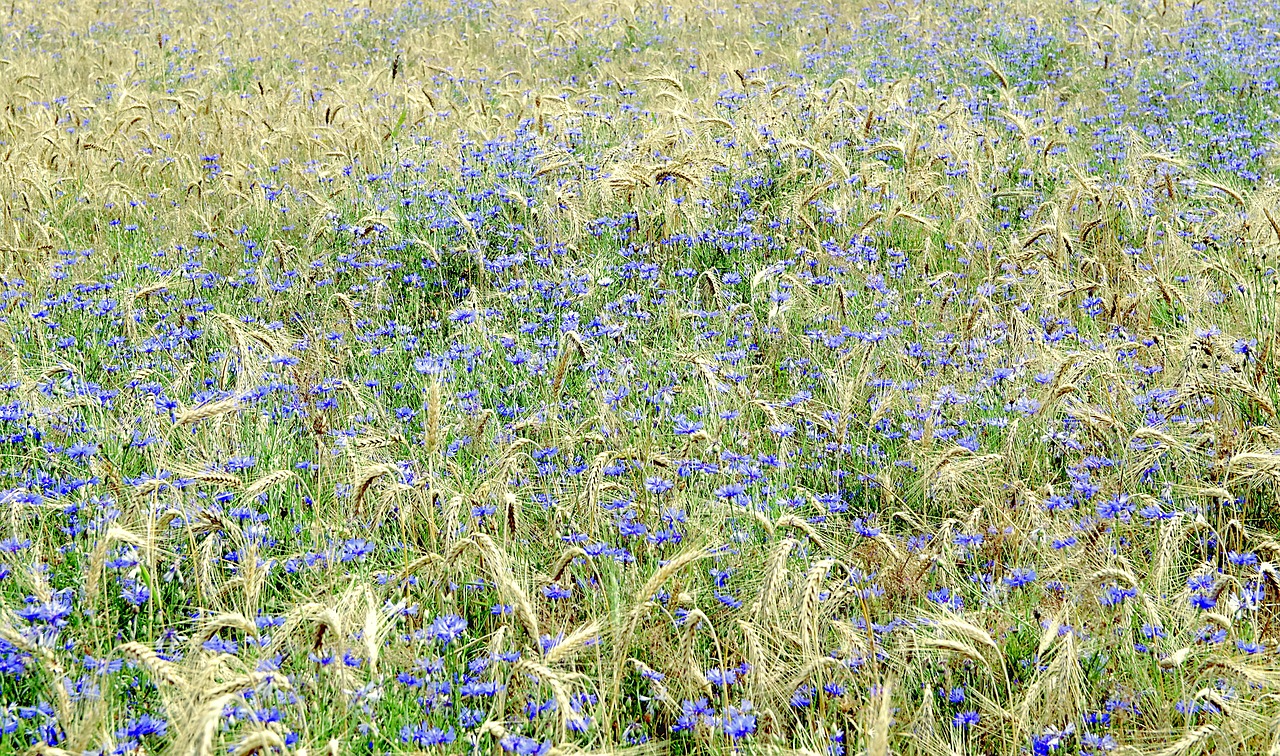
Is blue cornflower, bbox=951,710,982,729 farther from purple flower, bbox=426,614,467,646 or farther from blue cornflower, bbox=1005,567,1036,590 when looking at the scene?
purple flower, bbox=426,614,467,646

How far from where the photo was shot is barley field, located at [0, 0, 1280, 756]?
7.91ft

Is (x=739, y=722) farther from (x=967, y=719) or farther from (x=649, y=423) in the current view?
(x=649, y=423)

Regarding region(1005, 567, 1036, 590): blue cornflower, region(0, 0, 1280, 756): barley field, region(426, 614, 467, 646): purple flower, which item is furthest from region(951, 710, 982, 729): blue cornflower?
region(426, 614, 467, 646): purple flower

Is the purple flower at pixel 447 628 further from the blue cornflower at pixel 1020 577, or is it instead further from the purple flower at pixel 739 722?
the blue cornflower at pixel 1020 577

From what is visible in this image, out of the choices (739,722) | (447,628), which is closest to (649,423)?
(447,628)

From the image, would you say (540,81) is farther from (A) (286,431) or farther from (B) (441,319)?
(A) (286,431)

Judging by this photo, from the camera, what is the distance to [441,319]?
4.78 m

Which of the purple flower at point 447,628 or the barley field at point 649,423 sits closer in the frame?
the barley field at point 649,423

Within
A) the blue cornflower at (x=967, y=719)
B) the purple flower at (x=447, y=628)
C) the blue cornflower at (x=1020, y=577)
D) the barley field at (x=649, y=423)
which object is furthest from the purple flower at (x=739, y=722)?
the blue cornflower at (x=1020, y=577)

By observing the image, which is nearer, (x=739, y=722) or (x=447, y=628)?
(x=739, y=722)

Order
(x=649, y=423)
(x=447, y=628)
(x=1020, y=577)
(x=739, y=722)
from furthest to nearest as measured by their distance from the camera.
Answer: (x=649, y=423) → (x=1020, y=577) → (x=447, y=628) → (x=739, y=722)

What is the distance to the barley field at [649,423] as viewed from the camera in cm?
241

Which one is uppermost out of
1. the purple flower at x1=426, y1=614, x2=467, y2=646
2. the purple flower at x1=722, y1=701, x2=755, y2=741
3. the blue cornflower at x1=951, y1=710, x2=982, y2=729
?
the purple flower at x1=426, y1=614, x2=467, y2=646

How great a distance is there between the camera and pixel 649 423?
3.73 m
